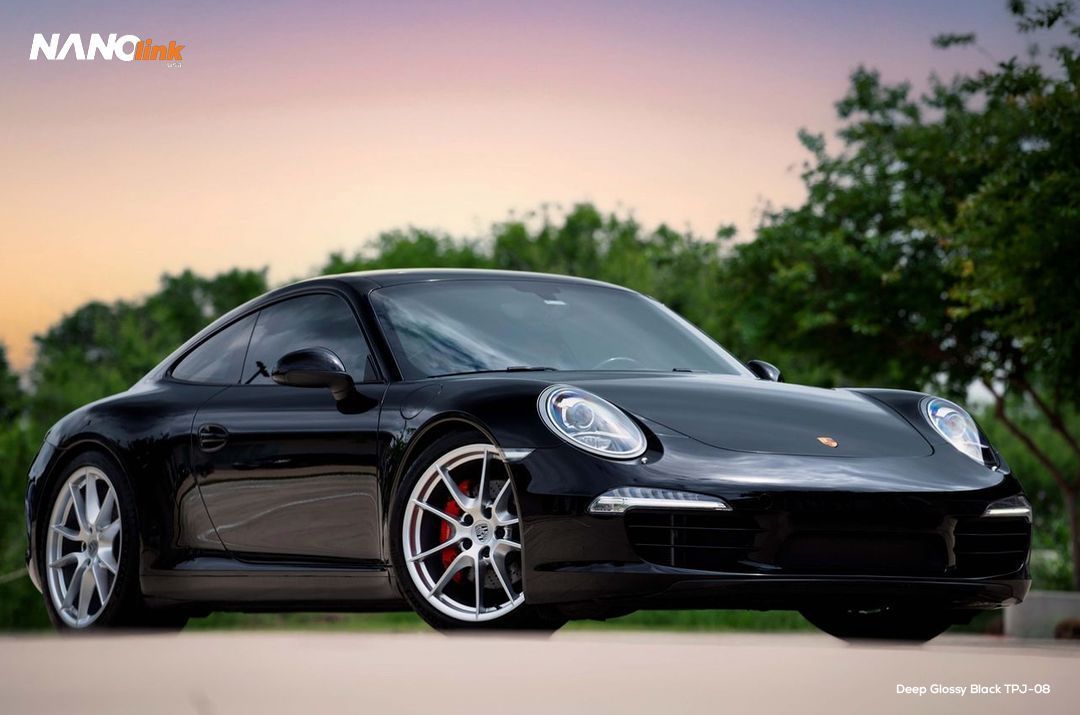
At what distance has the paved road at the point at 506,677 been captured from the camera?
10.5 ft

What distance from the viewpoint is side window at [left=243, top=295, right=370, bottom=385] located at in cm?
654

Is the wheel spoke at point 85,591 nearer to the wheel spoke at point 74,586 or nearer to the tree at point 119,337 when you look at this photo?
the wheel spoke at point 74,586

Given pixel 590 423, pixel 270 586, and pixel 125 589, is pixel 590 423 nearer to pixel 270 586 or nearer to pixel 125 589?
pixel 270 586

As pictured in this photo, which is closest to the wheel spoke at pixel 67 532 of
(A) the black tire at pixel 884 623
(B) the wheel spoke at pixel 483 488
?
(B) the wheel spoke at pixel 483 488

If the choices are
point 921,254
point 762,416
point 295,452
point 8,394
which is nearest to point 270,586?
point 295,452

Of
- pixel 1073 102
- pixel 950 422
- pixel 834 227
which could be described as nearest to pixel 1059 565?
pixel 834 227

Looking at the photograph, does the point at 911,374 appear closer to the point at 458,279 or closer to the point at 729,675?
the point at 458,279

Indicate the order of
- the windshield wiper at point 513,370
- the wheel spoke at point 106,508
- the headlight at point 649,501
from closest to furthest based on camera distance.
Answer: the headlight at point 649,501
the windshield wiper at point 513,370
the wheel spoke at point 106,508

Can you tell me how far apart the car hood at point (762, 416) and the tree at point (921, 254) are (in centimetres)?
1381

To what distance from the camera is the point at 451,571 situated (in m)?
5.39

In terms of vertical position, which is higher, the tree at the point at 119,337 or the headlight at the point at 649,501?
the headlight at the point at 649,501

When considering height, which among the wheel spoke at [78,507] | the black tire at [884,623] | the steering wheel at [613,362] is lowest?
the black tire at [884,623]

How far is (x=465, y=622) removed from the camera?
5.32 m

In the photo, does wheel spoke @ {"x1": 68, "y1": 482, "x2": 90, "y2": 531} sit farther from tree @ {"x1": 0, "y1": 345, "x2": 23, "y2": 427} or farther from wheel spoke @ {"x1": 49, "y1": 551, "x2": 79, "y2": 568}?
tree @ {"x1": 0, "y1": 345, "x2": 23, "y2": 427}
